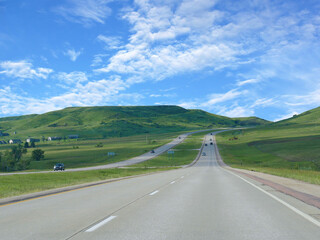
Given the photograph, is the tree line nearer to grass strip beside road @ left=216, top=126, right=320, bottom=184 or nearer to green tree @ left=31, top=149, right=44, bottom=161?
green tree @ left=31, top=149, right=44, bottom=161

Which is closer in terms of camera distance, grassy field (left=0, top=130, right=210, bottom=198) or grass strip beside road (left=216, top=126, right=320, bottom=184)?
grassy field (left=0, top=130, right=210, bottom=198)

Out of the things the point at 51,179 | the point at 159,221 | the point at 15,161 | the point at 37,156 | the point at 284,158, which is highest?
the point at 37,156

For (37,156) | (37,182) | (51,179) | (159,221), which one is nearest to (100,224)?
(159,221)

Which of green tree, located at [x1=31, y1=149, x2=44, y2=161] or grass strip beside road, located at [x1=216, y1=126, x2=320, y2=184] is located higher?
green tree, located at [x1=31, y1=149, x2=44, y2=161]

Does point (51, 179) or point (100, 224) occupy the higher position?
point (100, 224)

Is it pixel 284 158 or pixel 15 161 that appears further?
pixel 15 161

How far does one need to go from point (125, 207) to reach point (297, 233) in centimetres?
556

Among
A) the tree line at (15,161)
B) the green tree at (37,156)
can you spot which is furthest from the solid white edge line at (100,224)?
the green tree at (37,156)

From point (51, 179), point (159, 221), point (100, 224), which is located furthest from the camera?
point (51, 179)

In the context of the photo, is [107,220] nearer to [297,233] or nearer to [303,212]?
[297,233]

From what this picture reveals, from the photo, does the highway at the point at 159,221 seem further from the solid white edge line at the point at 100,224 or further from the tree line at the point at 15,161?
the tree line at the point at 15,161

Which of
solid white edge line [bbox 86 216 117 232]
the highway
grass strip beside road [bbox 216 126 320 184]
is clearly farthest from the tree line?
solid white edge line [bbox 86 216 117 232]

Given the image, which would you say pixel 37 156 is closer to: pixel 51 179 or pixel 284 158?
pixel 51 179

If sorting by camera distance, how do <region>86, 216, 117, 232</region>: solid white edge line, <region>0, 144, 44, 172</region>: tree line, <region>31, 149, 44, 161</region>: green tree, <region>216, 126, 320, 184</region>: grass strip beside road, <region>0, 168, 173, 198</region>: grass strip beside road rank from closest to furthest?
1. <region>86, 216, 117, 232</region>: solid white edge line
2. <region>0, 168, 173, 198</region>: grass strip beside road
3. <region>216, 126, 320, 184</region>: grass strip beside road
4. <region>0, 144, 44, 172</region>: tree line
5. <region>31, 149, 44, 161</region>: green tree
